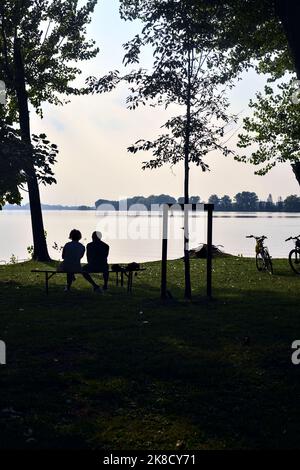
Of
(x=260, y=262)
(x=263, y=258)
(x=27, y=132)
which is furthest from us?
(x=27, y=132)

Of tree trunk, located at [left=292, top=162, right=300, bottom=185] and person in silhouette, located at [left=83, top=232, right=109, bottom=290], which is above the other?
tree trunk, located at [left=292, top=162, right=300, bottom=185]

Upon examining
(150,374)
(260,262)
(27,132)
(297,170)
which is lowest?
(150,374)

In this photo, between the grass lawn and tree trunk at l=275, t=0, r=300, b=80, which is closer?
the grass lawn

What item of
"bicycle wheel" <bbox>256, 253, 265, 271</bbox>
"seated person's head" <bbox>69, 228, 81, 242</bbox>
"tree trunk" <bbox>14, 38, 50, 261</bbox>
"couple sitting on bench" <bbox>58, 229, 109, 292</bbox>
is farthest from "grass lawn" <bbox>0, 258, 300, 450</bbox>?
"tree trunk" <bbox>14, 38, 50, 261</bbox>

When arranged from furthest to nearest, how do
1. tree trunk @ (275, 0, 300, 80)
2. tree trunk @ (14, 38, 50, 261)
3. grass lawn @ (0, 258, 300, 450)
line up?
tree trunk @ (14, 38, 50, 261) → tree trunk @ (275, 0, 300, 80) → grass lawn @ (0, 258, 300, 450)

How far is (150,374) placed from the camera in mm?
7801

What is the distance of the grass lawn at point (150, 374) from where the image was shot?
19.3 feet

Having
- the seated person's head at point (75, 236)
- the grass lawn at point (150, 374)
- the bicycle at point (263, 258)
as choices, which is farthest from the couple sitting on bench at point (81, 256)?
the bicycle at point (263, 258)

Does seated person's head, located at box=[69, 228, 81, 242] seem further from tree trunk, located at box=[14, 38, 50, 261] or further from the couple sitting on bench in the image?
tree trunk, located at box=[14, 38, 50, 261]

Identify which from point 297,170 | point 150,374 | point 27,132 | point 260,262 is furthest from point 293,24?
point 27,132

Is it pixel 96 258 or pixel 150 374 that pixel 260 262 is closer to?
pixel 96 258

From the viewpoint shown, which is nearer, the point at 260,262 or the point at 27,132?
the point at 260,262

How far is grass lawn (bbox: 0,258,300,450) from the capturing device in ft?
19.3
